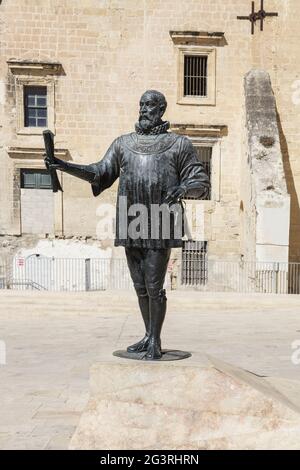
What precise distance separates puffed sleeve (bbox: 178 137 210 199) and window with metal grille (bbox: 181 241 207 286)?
42.7ft

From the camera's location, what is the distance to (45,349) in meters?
7.57

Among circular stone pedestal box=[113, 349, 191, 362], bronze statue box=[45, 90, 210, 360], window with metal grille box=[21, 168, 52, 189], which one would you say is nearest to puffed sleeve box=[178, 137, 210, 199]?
bronze statue box=[45, 90, 210, 360]

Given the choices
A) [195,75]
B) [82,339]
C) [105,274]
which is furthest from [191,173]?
[195,75]

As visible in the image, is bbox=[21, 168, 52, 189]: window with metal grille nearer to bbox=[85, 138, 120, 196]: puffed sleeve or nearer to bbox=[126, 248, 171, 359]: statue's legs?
bbox=[85, 138, 120, 196]: puffed sleeve

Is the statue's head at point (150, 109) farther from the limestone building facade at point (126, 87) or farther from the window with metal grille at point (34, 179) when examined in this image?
the window with metal grille at point (34, 179)

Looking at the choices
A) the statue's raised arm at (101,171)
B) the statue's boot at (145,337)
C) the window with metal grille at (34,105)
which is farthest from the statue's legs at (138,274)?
the window with metal grille at (34,105)

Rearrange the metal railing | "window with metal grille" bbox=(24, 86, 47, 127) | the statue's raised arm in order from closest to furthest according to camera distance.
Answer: the statue's raised arm, the metal railing, "window with metal grille" bbox=(24, 86, 47, 127)

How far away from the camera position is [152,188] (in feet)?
13.8

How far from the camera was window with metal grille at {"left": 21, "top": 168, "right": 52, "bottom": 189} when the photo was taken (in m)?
17.0

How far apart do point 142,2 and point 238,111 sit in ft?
14.8

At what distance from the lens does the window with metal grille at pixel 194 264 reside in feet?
56.4

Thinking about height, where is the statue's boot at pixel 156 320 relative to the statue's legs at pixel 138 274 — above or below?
below

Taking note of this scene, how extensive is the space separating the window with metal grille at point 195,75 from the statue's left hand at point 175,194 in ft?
45.4

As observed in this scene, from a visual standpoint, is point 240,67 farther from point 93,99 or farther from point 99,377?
point 99,377
